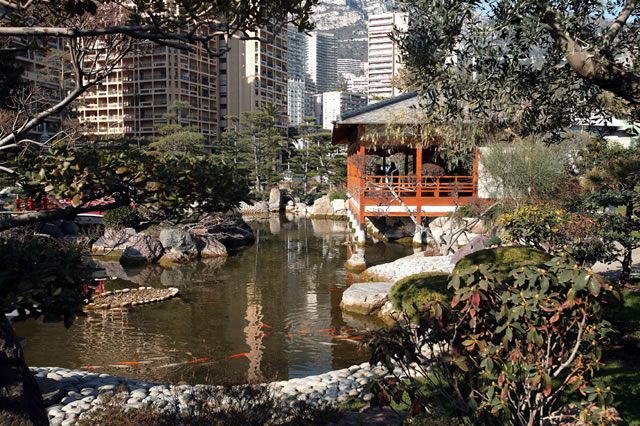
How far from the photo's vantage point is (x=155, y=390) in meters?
6.59

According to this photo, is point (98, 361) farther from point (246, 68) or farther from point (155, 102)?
point (246, 68)

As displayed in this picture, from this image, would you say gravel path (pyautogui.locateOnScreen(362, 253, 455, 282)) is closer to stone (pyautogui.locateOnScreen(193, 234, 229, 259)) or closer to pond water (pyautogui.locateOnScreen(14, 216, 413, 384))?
pond water (pyautogui.locateOnScreen(14, 216, 413, 384))

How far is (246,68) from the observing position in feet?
183

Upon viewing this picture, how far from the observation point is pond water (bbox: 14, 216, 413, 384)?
8312 mm

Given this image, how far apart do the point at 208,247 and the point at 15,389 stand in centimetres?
1558

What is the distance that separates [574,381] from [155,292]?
11.1 m

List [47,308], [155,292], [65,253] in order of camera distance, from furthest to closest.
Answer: [155,292], [65,253], [47,308]

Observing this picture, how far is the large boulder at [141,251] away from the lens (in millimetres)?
17475

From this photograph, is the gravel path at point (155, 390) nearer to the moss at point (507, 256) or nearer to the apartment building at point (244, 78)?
the moss at point (507, 256)

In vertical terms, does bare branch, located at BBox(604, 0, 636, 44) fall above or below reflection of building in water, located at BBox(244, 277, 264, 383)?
above

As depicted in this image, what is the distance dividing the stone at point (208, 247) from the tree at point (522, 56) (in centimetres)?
1363

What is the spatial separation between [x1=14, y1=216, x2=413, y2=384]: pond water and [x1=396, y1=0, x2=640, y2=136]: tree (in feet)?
10.5

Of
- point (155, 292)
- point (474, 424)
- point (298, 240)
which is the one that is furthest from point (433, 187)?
point (474, 424)

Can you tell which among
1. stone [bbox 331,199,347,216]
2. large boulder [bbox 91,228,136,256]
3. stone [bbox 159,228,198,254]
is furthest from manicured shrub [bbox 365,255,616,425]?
stone [bbox 331,199,347,216]
